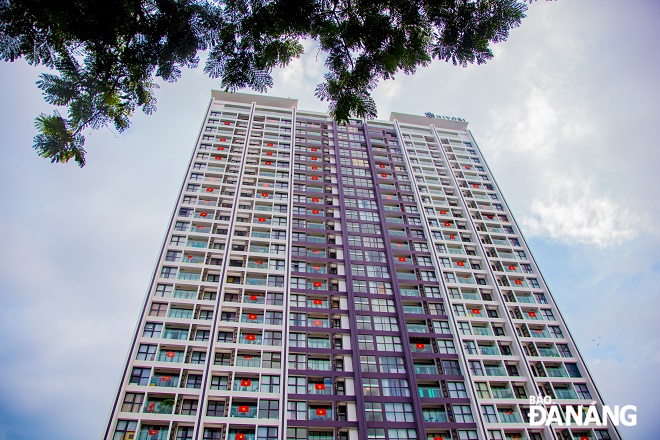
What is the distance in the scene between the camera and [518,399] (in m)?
40.5

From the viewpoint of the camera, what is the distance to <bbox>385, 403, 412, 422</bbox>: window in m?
38.0

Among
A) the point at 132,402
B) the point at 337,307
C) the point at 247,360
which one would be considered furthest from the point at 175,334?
the point at 337,307

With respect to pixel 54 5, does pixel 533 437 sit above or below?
above

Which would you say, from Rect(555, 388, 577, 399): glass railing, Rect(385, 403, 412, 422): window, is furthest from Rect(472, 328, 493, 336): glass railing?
A: Rect(385, 403, 412, 422): window

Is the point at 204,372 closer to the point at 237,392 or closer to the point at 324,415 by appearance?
the point at 237,392

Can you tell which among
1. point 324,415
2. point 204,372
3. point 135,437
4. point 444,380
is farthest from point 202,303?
point 444,380

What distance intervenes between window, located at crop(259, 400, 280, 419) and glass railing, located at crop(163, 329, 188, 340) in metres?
9.95

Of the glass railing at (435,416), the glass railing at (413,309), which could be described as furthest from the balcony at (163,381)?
the glass railing at (413,309)

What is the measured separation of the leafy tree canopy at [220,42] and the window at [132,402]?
33.9m

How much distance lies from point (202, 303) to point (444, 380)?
25872mm

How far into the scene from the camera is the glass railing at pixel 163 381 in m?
36.0

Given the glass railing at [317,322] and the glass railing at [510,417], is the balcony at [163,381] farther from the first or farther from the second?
the glass railing at [510,417]

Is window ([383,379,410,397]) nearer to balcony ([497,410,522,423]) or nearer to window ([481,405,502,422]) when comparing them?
window ([481,405,502,422])

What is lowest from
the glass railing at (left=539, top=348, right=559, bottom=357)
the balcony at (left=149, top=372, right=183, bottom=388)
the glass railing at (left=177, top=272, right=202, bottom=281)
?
the balcony at (left=149, top=372, right=183, bottom=388)
